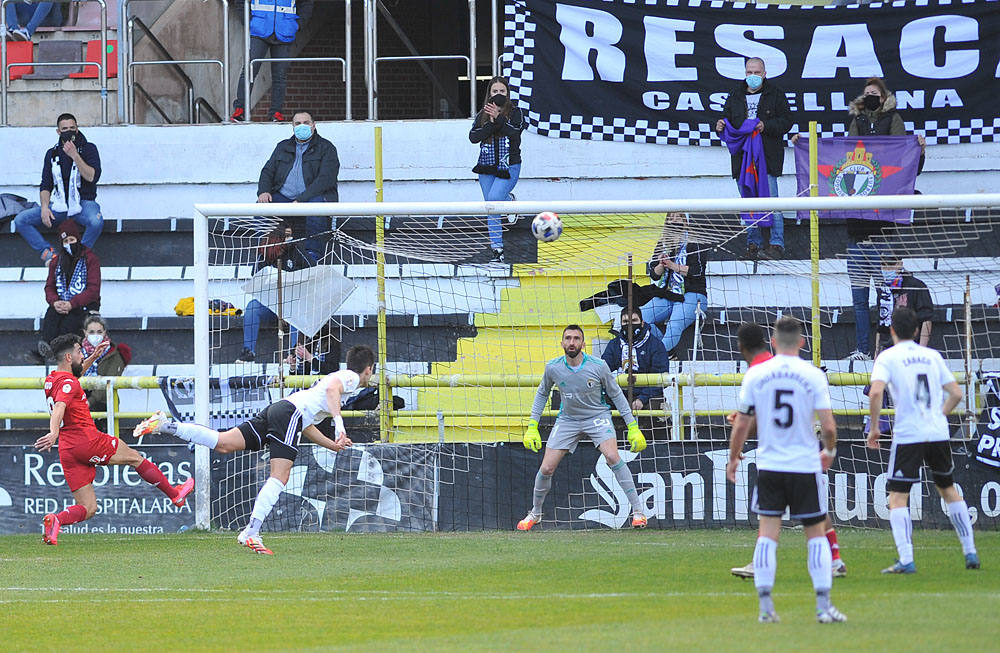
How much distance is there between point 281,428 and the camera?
39.7ft

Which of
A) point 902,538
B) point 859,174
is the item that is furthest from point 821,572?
point 859,174

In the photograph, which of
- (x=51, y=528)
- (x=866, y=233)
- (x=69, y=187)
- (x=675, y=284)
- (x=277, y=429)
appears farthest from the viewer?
(x=69, y=187)

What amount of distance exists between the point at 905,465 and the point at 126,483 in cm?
847

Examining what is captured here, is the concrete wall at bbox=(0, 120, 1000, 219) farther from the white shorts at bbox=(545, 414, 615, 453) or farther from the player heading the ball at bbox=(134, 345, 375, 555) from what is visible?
the player heading the ball at bbox=(134, 345, 375, 555)

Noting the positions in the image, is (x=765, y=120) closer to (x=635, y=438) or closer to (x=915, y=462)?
(x=635, y=438)

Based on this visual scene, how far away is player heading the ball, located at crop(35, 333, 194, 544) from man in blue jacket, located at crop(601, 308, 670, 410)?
4794mm

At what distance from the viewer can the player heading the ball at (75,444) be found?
13.0m

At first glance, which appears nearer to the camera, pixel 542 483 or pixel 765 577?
pixel 765 577

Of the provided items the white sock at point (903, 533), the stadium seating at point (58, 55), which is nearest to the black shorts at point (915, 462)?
the white sock at point (903, 533)

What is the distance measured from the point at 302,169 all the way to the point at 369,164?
184 cm

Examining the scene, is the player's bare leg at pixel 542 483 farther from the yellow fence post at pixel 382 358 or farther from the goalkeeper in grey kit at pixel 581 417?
the yellow fence post at pixel 382 358

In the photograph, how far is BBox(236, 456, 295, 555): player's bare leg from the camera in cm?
1180

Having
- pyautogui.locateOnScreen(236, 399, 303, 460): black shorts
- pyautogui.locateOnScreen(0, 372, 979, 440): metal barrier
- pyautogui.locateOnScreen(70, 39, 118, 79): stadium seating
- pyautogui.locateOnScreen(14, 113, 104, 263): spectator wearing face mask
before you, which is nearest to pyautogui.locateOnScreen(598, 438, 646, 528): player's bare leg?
pyautogui.locateOnScreen(0, 372, 979, 440): metal barrier

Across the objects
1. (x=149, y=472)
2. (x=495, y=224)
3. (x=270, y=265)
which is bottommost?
(x=149, y=472)
